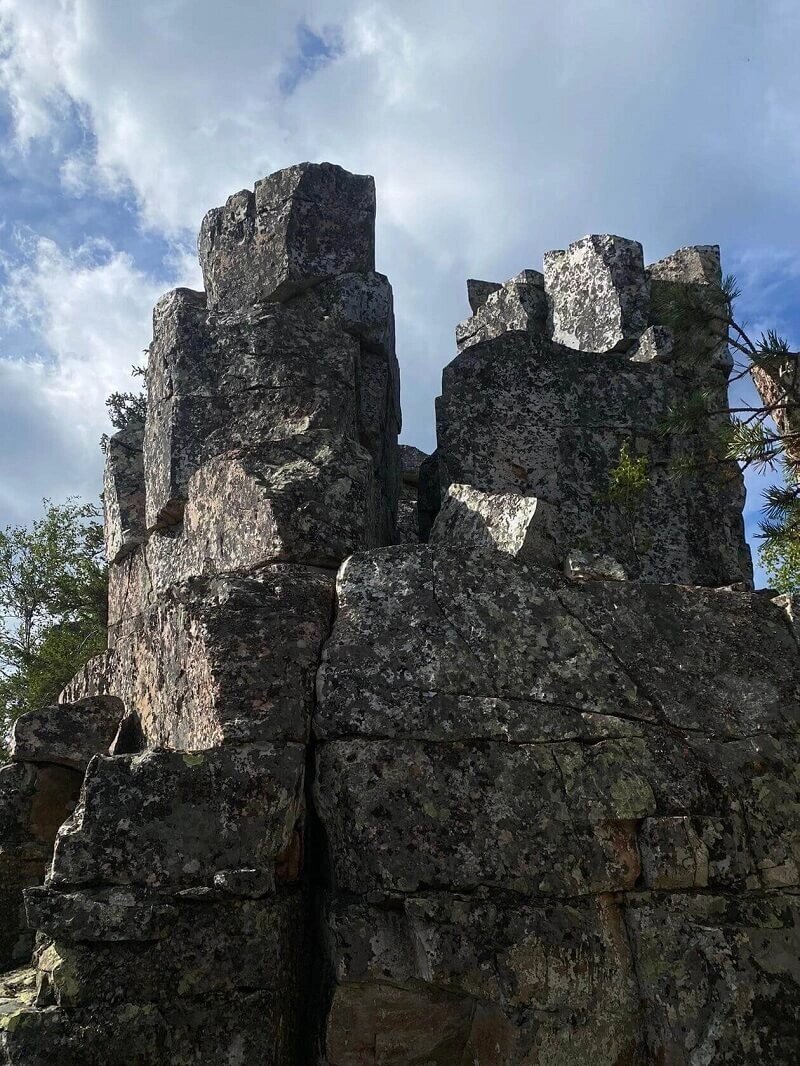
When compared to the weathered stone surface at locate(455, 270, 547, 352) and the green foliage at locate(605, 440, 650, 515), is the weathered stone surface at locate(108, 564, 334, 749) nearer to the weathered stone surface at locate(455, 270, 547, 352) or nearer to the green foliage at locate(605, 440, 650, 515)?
the green foliage at locate(605, 440, 650, 515)

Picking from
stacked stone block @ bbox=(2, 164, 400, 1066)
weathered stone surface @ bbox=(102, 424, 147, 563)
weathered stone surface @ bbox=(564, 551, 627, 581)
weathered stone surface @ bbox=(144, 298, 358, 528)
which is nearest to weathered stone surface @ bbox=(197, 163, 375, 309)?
stacked stone block @ bbox=(2, 164, 400, 1066)

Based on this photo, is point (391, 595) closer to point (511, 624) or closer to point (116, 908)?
point (511, 624)

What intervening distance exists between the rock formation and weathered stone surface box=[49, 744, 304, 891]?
0.02 meters

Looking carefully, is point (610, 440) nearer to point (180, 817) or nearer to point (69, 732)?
point (69, 732)

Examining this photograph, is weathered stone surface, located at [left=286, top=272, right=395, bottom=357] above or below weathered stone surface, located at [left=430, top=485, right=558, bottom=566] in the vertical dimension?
above

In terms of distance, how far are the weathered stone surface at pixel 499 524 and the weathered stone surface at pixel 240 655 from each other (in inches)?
46.2


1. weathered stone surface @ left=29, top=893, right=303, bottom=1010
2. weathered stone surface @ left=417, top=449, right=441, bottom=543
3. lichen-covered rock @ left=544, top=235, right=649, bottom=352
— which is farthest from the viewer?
lichen-covered rock @ left=544, top=235, right=649, bottom=352

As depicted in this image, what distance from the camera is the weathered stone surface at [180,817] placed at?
18.2 ft

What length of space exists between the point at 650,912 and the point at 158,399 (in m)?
5.83

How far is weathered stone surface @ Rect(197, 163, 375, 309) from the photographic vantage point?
948cm

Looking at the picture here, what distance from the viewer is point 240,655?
20.5 feet

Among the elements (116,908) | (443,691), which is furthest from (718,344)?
(116,908)

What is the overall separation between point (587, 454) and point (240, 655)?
433cm

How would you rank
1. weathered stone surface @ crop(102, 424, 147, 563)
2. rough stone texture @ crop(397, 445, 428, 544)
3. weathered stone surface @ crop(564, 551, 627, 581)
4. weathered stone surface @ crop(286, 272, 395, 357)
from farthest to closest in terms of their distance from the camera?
rough stone texture @ crop(397, 445, 428, 544)
weathered stone surface @ crop(102, 424, 147, 563)
weathered stone surface @ crop(286, 272, 395, 357)
weathered stone surface @ crop(564, 551, 627, 581)
